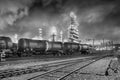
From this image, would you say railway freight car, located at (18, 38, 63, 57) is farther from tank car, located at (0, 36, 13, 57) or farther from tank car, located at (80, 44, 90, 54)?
tank car, located at (80, 44, 90, 54)

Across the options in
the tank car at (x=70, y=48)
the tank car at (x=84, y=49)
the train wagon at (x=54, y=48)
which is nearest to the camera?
the train wagon at (x=54, y=48)

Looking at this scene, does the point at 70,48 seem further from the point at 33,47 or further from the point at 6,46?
the point at 6,46

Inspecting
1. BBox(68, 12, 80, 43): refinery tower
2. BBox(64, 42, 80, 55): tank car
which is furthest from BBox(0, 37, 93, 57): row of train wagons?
BBox(68, 12, 80, 43): refinery tower

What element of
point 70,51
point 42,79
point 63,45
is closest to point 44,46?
point 63,45

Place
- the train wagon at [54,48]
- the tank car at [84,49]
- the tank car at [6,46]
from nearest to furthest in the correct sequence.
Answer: the tank car at [6,46], the train wagon at [54,48], the tank car at [84,49]

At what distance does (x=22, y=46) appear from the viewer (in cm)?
3155

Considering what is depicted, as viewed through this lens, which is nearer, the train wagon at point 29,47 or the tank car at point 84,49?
the train wagon at point 29,47

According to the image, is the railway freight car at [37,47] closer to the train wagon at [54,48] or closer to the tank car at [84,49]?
the train wagon at [54,48]

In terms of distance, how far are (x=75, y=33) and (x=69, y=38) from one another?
4.66 meters

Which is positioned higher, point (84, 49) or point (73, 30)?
point (73, 30)

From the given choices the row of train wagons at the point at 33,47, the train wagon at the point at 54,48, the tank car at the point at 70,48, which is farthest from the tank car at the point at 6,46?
the tank car at the point at 70,48

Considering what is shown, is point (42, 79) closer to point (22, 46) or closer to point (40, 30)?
point (22, 46)

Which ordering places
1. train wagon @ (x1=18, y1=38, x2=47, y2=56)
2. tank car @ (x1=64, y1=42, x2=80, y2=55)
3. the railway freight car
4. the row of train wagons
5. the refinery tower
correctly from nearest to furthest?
the row of train wagons
train wagon @ (x1=18, y1=38, x2=47, y2=56)
the railway freight car
tank car @ (x1=64, y1=42, x2=80, y2=55)
the refinery tower

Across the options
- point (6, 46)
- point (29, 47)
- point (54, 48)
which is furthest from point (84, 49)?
point (6, 46)
